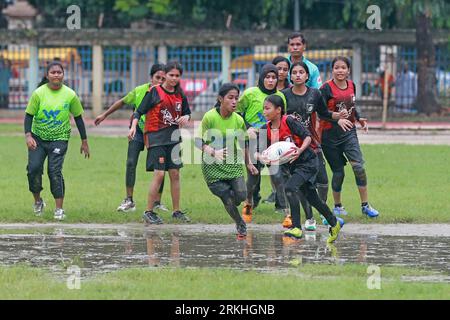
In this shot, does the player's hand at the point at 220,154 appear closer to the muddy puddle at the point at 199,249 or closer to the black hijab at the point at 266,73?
the muddy puddle at the point at 199,249

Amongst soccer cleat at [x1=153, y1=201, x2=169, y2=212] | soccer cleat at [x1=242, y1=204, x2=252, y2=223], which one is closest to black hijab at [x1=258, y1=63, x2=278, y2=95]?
soccer cleat at [x1=242, y1=204, x2=252, y2=223]

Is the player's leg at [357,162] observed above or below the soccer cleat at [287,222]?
above

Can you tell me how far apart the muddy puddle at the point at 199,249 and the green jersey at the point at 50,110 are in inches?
49.1

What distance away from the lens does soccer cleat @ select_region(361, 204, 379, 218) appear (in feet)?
46.6

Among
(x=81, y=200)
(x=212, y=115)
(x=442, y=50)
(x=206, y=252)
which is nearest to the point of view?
(x=206, y=252)

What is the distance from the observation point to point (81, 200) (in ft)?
52.5

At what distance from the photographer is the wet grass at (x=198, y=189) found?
14414 mm

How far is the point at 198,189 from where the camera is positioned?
1750 cm

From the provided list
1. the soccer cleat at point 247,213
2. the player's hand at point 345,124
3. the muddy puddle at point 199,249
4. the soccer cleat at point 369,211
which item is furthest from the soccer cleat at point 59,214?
the soccer cleat at point 369,211

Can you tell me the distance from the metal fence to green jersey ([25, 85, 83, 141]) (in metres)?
21.0

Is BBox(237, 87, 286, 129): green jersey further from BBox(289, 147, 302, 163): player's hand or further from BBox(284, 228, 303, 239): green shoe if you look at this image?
BBox(284, 228, 303, 239): green shoe

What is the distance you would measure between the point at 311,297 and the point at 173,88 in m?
5.18
